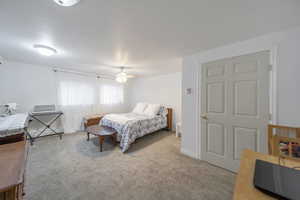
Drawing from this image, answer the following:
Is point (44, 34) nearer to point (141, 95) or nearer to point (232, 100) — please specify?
point (232, 100)

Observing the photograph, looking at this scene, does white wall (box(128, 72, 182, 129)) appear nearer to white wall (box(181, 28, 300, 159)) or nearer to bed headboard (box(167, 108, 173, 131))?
bed headboard (box(167, 108, 173, 131))

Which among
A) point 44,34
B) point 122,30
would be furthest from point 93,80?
point 122,30

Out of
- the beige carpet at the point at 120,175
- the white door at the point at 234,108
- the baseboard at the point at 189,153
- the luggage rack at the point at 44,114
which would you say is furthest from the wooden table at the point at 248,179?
the luggage rack at the point at 44,114

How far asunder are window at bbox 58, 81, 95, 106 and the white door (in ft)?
12.9

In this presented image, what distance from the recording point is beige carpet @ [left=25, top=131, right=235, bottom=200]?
4.98 feet

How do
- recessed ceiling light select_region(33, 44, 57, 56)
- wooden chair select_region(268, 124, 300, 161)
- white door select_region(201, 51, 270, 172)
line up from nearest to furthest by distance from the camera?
wooden chair select_region(268, 124, 300, 161) → white door select_region(201, 51, 270, 172) → recessed ceiling light select_region(33, 44, 57, 56)

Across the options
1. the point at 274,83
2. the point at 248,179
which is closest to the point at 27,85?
the point at 248,179

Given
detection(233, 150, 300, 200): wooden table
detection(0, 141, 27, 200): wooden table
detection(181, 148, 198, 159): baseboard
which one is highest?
detection(0, 141, 27, 200): wooden table

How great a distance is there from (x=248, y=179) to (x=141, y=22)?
5.70 ft

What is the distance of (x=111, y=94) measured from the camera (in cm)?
509

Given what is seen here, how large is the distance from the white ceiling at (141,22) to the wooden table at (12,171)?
137cm

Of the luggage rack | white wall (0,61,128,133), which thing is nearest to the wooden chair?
the luggage rack

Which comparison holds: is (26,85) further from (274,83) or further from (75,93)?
(274,83)

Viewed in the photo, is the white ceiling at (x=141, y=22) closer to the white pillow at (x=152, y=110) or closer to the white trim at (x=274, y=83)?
the white trim at (x=274, y=83)
